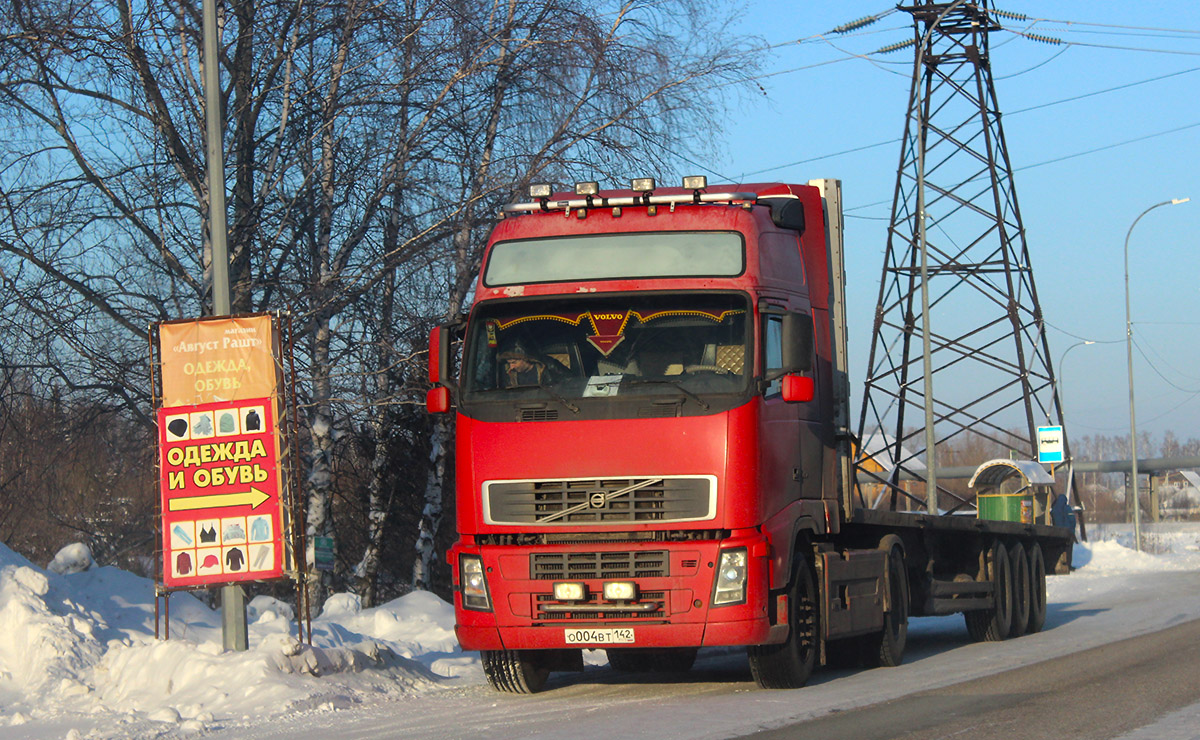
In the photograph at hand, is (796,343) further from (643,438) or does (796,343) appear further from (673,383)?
(643,438)

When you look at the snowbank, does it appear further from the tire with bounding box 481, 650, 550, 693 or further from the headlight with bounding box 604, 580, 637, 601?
the headlight with bounding box 604, 580, 637, 601

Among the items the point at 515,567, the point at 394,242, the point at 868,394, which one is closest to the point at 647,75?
the point at 394,242

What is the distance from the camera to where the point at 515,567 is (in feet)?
33.1

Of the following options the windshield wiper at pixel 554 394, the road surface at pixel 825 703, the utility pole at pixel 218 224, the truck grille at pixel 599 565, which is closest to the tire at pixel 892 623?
Answer: the road surface at pixel 825 703

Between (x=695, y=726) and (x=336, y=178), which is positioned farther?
(x=336, y=178)

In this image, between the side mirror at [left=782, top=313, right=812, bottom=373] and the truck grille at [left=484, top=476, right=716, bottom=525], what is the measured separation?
113 cm

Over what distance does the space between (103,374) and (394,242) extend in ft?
12.6

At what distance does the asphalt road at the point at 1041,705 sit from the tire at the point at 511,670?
291cm

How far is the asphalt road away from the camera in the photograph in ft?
26.9

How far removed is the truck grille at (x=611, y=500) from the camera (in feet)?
32.1

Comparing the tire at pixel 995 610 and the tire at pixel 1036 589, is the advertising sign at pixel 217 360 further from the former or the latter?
the tire at pixel 1036 589

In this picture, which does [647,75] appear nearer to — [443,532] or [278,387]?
[278,387]

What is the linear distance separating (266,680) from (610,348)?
3651 millimetres

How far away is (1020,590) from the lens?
53.6ft
